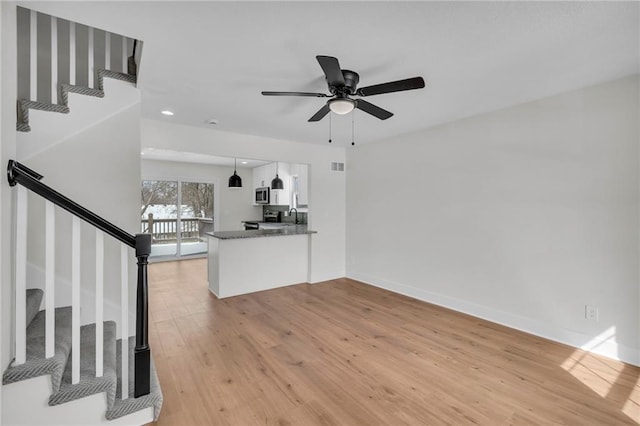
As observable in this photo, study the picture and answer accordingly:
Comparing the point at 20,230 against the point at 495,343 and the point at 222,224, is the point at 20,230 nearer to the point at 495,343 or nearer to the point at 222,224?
the point at 495,343

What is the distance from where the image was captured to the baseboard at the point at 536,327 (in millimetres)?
2574

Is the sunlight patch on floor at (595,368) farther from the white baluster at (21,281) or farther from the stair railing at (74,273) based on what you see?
the white baluster at (21,281)

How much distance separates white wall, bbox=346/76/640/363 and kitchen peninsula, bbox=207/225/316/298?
1586 mm

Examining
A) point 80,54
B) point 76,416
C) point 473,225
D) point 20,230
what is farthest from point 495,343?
point 80,54

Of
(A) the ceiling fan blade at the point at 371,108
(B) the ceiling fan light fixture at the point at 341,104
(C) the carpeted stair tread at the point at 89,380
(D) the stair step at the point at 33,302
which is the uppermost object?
(A) the ceiling fan blade at the point at 371,108

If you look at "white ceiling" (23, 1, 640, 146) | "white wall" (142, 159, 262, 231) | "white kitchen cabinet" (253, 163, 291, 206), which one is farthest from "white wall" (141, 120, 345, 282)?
"white wall" (142, 159, 262, 231)

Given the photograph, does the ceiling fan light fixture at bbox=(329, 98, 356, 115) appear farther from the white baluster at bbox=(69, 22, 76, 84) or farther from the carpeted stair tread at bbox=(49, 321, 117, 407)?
the carpeted stair tread at bbox=(49, 321, 117, 407)

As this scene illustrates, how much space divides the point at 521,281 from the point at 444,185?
56.9 inches

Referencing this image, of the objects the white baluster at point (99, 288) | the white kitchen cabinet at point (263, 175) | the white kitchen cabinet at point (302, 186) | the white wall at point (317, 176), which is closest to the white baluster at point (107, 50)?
the white wall at point (317, 176)

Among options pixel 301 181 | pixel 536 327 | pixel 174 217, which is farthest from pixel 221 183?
pixel 536 327

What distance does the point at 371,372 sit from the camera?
2375mm

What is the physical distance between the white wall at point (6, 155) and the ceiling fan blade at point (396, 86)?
6.86 feet

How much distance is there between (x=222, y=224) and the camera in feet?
26.1

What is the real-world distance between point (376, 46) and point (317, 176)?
3.19m
